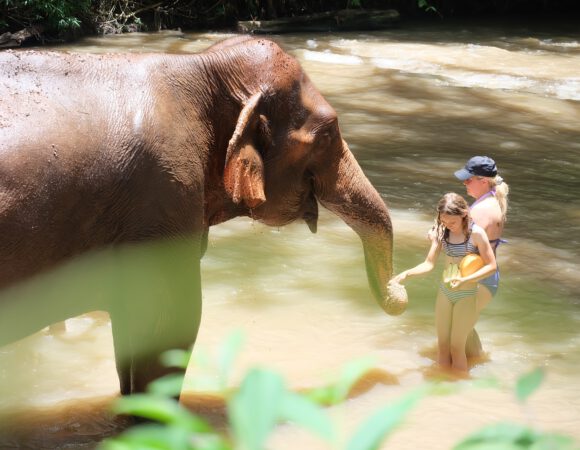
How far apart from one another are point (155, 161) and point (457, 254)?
2.10 metres

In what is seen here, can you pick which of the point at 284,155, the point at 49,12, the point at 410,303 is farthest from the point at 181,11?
the point at 284,155

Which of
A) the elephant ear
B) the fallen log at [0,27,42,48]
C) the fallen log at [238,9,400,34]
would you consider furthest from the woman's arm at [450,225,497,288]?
the fallen log at [238,9,400,34]

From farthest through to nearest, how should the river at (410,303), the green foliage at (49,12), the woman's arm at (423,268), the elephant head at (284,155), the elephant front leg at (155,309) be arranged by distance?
the green foliage at (49,12) → the woman's arm at (423,268) → the river at (410,303) → the elephant head at (284,155) → the elephant front leg at (155,309)

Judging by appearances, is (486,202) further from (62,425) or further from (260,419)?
(260,419)

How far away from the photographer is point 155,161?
11.5 ft

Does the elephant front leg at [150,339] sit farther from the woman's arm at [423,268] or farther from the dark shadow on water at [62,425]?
the woman's arm at [423,268]

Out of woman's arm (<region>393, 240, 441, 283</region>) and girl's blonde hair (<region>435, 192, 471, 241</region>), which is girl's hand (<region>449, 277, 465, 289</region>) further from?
girl's blonde hair (<region>435, 192, 471, 241</region>)

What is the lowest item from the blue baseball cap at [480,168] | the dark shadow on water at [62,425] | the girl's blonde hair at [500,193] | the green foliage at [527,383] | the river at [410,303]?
the river at [410,303]

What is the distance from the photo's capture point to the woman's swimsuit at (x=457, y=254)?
5.04m

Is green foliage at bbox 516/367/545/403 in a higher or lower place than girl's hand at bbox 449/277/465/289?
higher

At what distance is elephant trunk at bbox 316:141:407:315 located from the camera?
420 centimetres

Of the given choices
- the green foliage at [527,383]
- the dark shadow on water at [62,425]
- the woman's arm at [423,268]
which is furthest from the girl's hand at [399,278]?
the green foliage at [527,383]

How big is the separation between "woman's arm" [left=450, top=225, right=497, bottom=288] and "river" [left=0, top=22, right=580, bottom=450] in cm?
56

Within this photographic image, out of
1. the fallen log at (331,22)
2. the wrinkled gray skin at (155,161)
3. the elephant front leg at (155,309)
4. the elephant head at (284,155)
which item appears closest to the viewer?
the wrinkled gray skin at (155,161)
